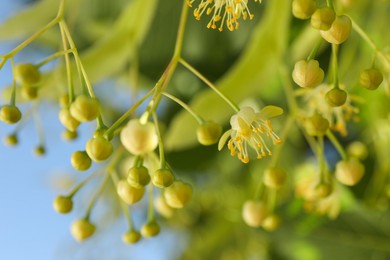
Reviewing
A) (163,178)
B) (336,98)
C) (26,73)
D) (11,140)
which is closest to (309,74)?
(336,98)

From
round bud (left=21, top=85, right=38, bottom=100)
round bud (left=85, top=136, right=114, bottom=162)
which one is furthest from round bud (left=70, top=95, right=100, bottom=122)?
round bud (left=21, top=85, right=38, bottom=100)

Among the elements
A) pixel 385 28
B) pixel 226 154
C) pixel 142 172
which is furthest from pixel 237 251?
pixel 142 172

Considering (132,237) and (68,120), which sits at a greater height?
(68,120)

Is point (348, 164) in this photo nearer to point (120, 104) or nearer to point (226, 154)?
point (226, 154)

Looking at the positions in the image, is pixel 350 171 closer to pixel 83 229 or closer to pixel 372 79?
pixel 372 79

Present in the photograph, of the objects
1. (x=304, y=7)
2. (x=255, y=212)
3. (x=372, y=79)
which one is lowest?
(x=255, y=212)

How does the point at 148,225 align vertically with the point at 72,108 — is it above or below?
below
